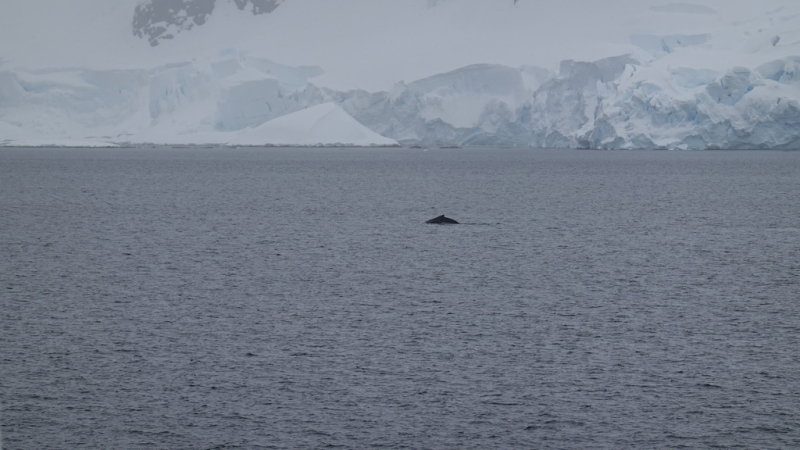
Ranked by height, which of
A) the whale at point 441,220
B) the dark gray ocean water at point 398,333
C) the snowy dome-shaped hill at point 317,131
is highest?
the snowy dome-shaped hill at point 317,131

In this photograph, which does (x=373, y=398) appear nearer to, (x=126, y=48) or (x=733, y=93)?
(x=733, y=93)

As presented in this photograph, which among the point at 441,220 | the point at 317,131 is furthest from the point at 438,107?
the point at 441,220

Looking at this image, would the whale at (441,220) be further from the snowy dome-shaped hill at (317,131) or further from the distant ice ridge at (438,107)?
the snowy dome-shaped hill at (317,131)

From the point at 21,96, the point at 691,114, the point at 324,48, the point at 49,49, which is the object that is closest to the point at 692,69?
the point at 691,114

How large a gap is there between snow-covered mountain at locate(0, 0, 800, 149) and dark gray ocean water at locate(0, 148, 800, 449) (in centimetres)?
3274

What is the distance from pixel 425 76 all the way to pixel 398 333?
88.1 metres

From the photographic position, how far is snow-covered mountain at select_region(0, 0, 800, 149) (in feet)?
192

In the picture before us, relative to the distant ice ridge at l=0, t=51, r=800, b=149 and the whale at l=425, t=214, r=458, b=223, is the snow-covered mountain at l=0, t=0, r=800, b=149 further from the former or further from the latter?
the whale at l=425, t=214, r=458, b=223

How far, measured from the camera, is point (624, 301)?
14078 mm

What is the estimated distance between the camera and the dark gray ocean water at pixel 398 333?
8383 millimetres

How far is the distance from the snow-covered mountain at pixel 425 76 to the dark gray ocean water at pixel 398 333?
32743mm

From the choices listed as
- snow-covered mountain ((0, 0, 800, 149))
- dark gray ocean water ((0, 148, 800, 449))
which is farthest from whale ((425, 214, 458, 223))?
snow-covered mountain ((0, 0, 800, 149))

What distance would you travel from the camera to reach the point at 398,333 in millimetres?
11828

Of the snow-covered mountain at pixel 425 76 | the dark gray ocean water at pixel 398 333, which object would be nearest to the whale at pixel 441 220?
the dark gray ocean water at pixel 398 333
